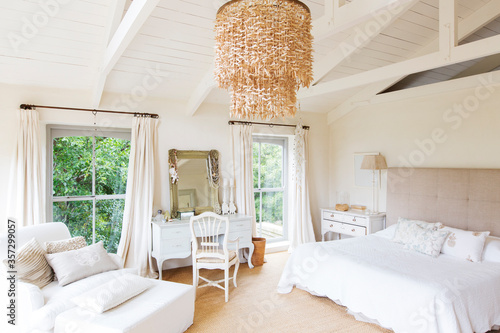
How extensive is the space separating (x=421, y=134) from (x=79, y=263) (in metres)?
4.29

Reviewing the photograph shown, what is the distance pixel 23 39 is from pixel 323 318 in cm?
380

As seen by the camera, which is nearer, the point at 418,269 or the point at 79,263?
the point at 79,263

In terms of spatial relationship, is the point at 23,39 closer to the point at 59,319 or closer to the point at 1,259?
the point at 1,259

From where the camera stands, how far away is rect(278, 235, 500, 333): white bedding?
249cm

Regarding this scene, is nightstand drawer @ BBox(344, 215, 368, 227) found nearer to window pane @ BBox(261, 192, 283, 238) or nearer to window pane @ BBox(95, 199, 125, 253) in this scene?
window pane @ BBox(261, 192, 283, 238)

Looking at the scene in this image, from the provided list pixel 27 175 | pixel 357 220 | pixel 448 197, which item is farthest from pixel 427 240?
pixel 27 175

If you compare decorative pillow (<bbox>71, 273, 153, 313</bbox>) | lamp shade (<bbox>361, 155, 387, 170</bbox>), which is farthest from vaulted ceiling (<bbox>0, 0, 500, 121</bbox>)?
decorative pillow (<bbox>71, 273, 153, 313</bbox>)

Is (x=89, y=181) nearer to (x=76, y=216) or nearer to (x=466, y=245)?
(x=76, y=216)

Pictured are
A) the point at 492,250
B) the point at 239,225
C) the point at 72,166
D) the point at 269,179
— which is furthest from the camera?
the point at 269,179

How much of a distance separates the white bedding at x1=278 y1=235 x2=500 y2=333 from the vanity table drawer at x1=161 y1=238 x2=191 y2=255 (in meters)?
1.22

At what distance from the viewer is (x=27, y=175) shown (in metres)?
3.51

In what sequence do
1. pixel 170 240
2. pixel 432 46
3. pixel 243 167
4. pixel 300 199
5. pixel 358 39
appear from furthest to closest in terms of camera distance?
pixel 300 199 → pixel 243 167 → pixel 432 46 → pixel 170 240 → pixel 358 39

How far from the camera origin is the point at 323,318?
10.2ft

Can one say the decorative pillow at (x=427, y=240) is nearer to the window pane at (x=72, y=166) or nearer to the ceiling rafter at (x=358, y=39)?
the ceiling rafter at (x=358, y=39)
